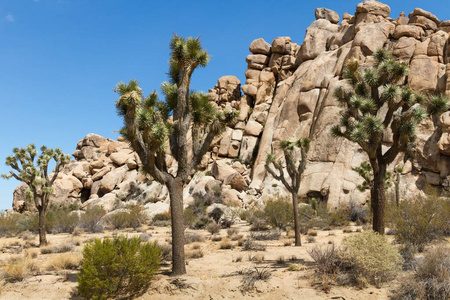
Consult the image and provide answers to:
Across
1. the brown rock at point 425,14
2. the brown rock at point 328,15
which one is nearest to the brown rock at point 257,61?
the brown rock at point 328,15

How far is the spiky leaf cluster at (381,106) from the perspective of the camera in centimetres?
1064

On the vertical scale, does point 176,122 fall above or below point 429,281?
above

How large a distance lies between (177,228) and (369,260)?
204 inches

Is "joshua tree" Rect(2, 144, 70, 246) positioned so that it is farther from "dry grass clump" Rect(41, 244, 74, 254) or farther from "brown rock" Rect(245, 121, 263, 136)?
"brown rock" Rect(245, 121, 263, 136)

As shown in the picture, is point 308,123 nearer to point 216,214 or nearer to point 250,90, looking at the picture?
point 250,90

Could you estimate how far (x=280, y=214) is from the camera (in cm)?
2223

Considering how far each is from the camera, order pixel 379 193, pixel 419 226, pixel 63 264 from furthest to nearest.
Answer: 1. pixel 419 226
2. pixel 63 264
3. pixel 379 193

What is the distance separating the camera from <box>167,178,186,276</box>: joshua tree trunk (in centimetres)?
1009

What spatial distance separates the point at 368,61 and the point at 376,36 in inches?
130

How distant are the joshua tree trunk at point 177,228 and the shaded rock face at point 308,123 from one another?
20.1 meters

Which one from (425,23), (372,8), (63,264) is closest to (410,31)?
(425,23)

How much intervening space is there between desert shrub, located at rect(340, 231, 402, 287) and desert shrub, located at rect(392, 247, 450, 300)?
56cm

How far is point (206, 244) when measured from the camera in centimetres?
1659

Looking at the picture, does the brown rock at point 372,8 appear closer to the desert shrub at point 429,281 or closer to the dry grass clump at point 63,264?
the desert shrub at point 429,281
